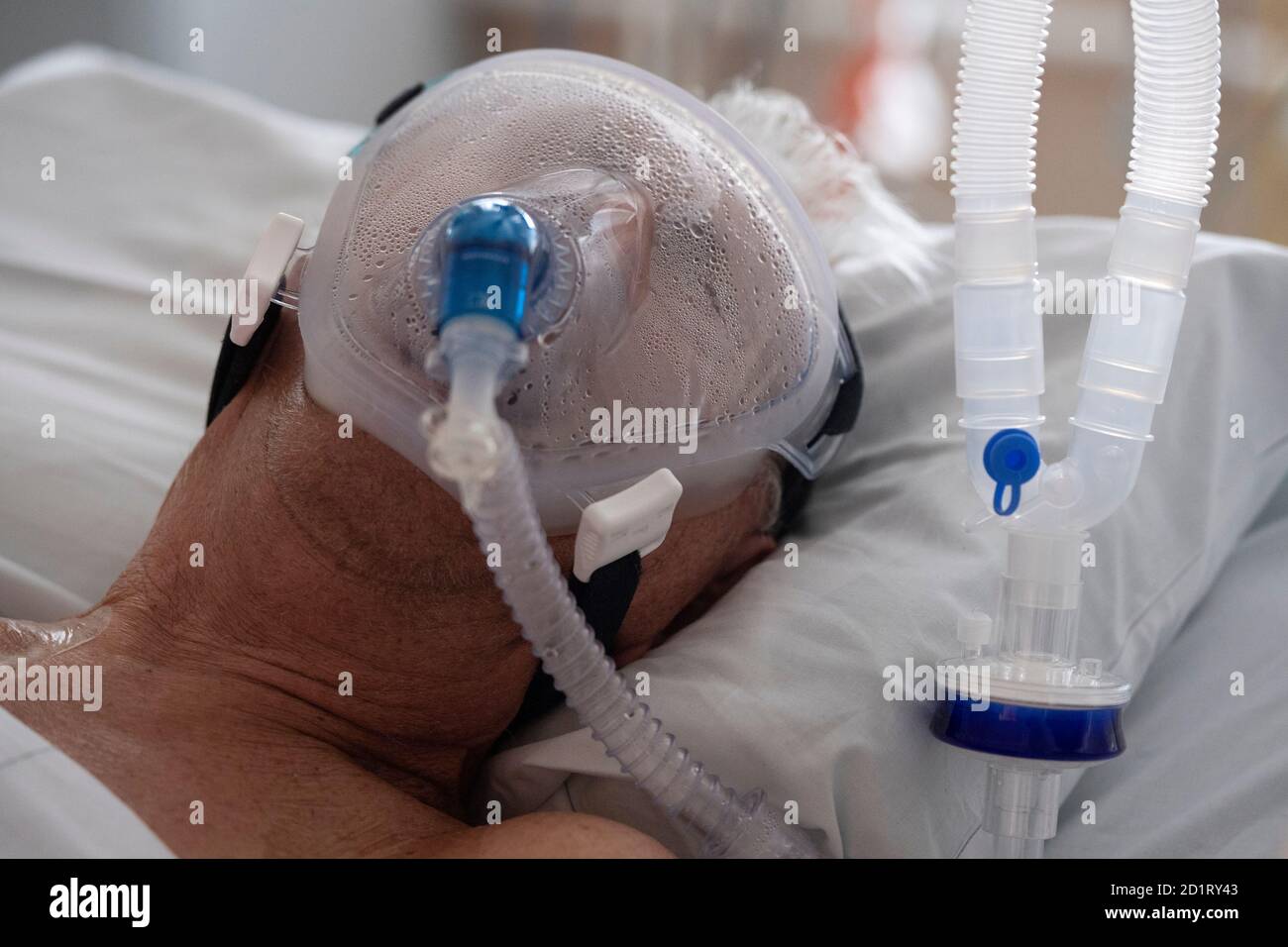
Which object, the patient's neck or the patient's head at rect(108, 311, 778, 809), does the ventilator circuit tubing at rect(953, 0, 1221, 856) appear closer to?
the patient's head at rect(108, 311, 778, 809)

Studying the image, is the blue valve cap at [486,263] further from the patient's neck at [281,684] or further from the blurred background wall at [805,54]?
the blurred background wall at [805,54]

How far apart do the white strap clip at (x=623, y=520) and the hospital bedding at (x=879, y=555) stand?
14cm

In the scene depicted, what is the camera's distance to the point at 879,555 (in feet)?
3.34

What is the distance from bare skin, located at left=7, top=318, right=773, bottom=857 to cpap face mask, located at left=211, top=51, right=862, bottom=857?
0.14 feet

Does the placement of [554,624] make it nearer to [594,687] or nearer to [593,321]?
[594,687]

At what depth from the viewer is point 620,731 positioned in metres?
0.76

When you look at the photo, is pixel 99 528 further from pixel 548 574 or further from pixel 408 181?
pixel 548 574

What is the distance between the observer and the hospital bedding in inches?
34.3

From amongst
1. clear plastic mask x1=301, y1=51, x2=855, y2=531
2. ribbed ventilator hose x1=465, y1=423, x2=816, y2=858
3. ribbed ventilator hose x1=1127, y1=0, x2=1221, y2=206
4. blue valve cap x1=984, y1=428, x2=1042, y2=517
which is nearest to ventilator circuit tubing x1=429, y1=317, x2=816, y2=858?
ribbed ventilator hose x1=465, y1=423, x2=816, y2=858

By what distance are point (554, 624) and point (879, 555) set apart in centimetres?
41

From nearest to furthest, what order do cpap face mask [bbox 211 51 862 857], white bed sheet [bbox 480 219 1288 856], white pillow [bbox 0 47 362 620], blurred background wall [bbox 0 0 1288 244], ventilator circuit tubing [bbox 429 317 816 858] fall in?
1. ventilator circuit tubing [bbox 429 317 816 858]
2. cpap face mask [bbox 211 51 862 857]
3. white bed sheet [bbox 480 219 1288 856]
4. white pillow [bbox 0 47 362 620]
5. blurred background wall [bbox 0 0 1288 244]

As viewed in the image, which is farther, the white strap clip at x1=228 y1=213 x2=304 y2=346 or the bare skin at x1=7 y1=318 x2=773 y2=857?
the white strap clip at x1=228 y1=213 x2=304 y2=346

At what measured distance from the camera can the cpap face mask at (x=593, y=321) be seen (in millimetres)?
734

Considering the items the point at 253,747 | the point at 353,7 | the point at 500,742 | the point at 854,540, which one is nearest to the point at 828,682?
the point at 854,540
